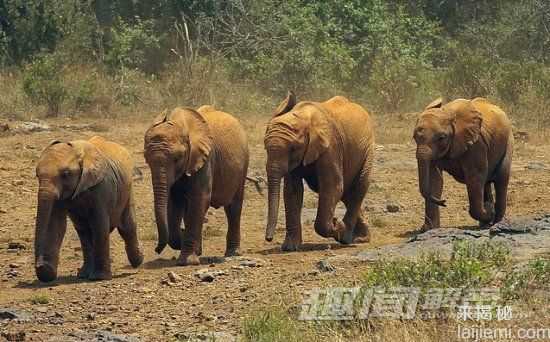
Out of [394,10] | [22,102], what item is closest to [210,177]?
[22,102]

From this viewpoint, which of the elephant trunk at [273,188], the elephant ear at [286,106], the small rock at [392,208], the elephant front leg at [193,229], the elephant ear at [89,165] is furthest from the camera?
the small rock at [392,208]

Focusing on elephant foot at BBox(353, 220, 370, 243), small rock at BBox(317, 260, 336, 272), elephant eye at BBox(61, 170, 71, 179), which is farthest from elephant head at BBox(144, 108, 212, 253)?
elephant foot at BBox(353, 220, 370, 243)

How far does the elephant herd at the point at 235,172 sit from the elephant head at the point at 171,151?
12mm

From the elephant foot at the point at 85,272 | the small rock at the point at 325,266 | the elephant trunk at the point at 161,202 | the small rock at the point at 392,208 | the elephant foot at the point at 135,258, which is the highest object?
the elephant trunk at the point at 161,202

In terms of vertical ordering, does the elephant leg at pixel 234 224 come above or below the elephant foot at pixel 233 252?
above

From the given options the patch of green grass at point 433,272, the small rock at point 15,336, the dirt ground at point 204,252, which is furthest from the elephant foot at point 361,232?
the small rock at point 15,336

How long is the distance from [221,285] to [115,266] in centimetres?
231

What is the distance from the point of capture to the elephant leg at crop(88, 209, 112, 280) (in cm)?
1257

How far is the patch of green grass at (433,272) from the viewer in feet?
33.1

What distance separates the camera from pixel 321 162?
14.4 meters

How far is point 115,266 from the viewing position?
1391cm

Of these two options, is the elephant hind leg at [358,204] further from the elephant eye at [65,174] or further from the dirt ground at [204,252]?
the elephant eye at [65,174]

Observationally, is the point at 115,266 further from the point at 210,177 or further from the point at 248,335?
the point at 248,335

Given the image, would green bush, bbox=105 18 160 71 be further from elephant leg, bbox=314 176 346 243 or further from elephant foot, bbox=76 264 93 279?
elephant foot, bbox=76 264 93 279
